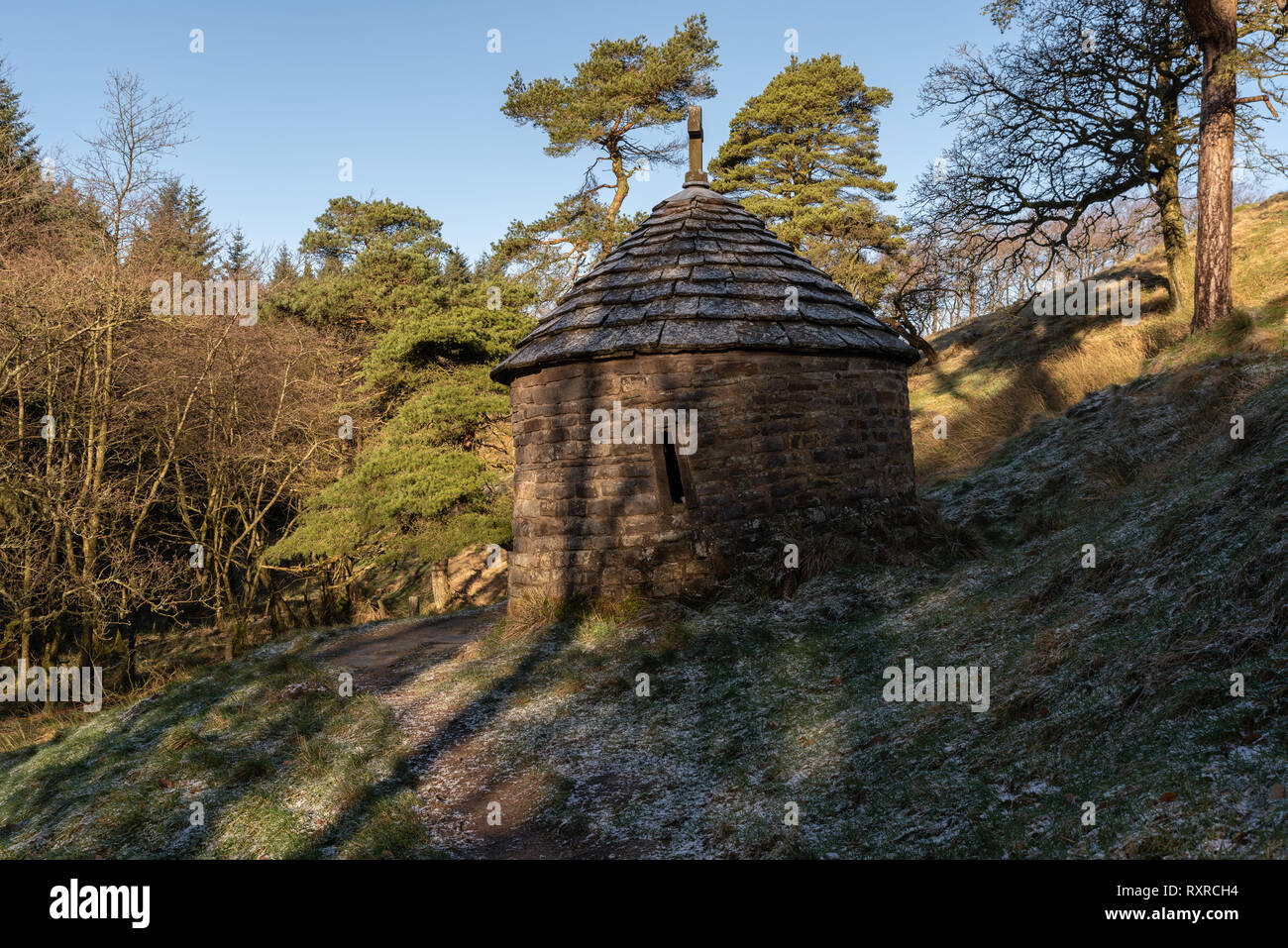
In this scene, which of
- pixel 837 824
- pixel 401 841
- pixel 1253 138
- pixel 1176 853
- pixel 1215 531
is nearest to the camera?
pixel 1176 853

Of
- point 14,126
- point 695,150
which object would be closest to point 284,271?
point 14,126

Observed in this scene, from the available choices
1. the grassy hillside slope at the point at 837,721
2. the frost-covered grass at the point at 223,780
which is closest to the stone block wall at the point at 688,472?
the grassy hillside slope at the point at 837,721

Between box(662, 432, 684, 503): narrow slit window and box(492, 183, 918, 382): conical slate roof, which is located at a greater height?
box(492, 183, 918, 382): conical slate roof

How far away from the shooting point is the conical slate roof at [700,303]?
8734mm

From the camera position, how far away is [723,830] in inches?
169

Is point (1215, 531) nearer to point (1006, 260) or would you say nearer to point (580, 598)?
point (580, 598)

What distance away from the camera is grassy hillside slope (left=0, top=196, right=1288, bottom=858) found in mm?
3684

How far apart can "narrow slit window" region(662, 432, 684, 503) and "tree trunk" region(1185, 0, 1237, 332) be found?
9.06 metres

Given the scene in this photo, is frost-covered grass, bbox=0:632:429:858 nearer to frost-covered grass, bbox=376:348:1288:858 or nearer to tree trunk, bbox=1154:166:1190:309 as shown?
frost-covered grass, bbox=376:348:1288:858

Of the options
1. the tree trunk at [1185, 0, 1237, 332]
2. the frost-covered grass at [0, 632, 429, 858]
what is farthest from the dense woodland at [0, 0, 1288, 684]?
the frost-covered grass at [0, 632, 429, 858]

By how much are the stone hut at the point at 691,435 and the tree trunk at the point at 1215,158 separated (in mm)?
6170
